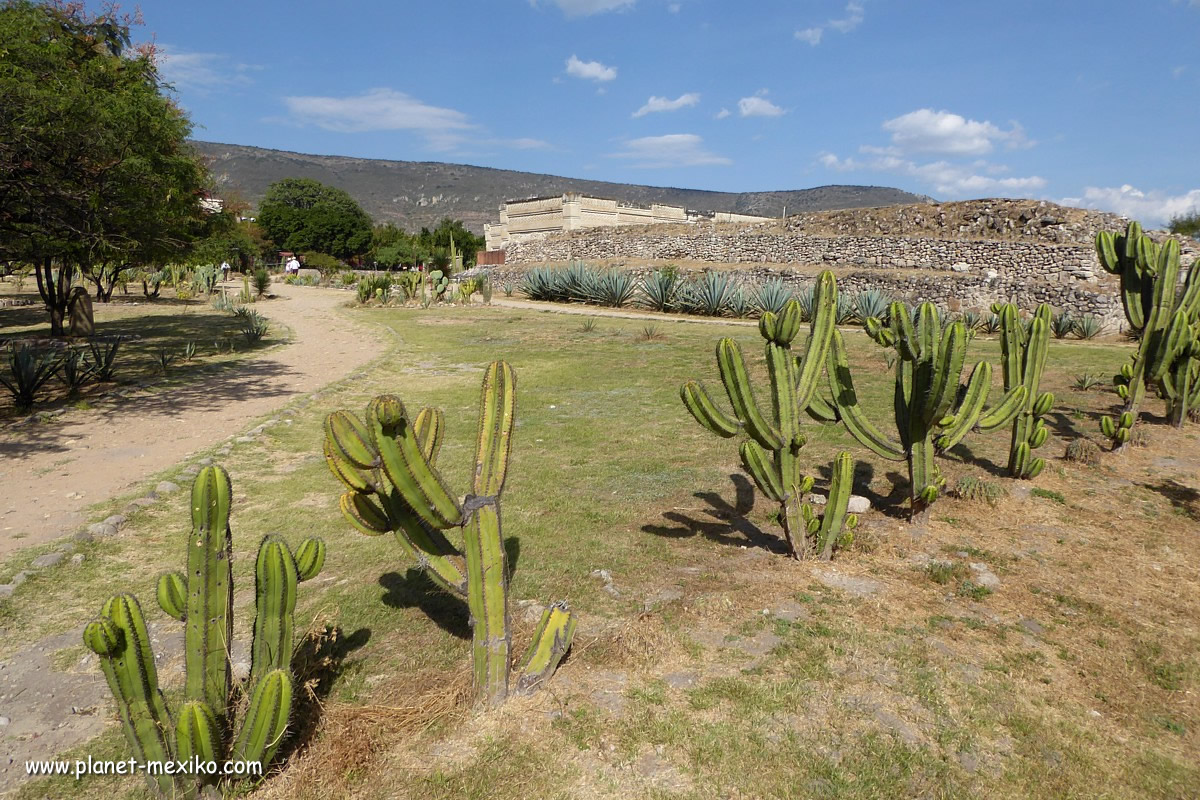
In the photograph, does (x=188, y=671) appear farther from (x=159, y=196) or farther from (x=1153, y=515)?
(x=159, y=196)

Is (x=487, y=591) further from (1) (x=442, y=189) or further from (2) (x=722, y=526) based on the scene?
(1) (x=442, y=189)

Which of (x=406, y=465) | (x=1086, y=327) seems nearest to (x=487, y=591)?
(x=406, y=465)

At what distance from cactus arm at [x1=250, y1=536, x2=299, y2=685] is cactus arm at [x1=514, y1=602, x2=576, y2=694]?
96cm

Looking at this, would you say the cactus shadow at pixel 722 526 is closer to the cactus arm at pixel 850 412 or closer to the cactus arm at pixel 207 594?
the cactus arm at pixel 850 412

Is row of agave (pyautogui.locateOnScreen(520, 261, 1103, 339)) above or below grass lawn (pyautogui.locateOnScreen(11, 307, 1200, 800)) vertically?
above

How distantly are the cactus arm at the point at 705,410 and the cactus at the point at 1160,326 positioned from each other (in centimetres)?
462

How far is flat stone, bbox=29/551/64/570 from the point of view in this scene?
4254mm

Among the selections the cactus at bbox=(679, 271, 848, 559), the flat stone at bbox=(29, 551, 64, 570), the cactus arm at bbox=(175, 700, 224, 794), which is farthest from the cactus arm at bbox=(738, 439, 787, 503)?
the flat stone at bbox=(29, 551, 64, 570)

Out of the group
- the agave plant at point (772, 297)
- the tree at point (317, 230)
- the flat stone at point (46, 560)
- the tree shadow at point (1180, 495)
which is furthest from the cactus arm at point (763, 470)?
the tree at point (317, 230)

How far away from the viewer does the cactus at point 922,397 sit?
4211 mm

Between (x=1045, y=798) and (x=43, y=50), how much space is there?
39.8 feet

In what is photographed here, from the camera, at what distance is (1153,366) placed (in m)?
6.72

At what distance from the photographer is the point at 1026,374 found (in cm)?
573

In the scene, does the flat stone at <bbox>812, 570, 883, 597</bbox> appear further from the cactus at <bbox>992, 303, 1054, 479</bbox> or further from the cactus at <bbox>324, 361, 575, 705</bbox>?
the cactus at <bbox>992, 303, 1054, 479</bbox>
